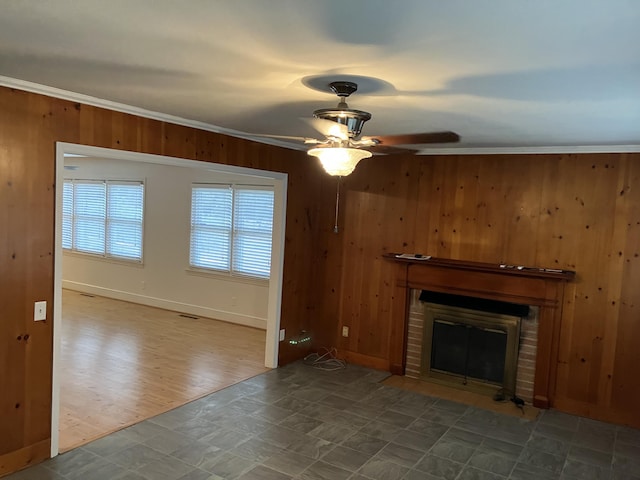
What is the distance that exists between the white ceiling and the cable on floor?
10.1 feet

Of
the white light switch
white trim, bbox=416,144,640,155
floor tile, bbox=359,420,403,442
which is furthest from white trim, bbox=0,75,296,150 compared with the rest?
floor tile, bbox=359,420,403,442

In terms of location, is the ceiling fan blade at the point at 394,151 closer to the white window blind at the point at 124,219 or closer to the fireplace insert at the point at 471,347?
the fireplace insert at the point at 471,347

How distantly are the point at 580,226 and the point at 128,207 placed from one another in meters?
6.81

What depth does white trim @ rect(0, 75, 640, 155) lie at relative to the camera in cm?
313

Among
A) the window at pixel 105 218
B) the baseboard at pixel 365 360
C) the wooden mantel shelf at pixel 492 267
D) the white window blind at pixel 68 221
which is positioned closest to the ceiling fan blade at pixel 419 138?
the wooden mantel shelf at pixel 492 267

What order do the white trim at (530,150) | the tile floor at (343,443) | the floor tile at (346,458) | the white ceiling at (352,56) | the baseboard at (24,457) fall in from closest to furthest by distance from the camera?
the white ceiling at (352,56)
the baseboard at (24,457)
the tile floor at (343,443)
the floor tile at (346,458)
the white trim at (530,150)

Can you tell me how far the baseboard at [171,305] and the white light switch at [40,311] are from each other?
12.9 ft

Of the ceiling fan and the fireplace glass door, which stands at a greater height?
the ceiling fan

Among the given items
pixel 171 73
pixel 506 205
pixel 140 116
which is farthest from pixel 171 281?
pixel 171 73

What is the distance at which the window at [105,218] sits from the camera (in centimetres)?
835

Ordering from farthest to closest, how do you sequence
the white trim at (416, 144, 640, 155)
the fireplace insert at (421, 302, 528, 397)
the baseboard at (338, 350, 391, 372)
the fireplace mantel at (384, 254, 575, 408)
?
the baseboard at (338, 350, 391, 372)
the fireplace insert at (421, 302, 528, 397)
the fireplace mantel at (384, 254, 575, 408)
the white trim at (416, 144, 640, 155)

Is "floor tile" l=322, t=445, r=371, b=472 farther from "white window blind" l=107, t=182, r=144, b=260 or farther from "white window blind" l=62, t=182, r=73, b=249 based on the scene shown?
"white window blind" l=62, t=182, r=73, b=249

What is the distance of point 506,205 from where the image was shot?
16.1ft

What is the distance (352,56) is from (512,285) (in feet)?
11.0
